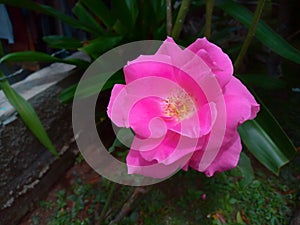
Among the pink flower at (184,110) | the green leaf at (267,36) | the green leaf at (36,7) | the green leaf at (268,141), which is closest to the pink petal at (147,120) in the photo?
the pink flower at (184,110)

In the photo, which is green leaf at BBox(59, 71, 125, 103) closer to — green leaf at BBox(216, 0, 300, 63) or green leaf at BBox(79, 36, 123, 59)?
green leaf at BBox(79, 36, 123, 59)

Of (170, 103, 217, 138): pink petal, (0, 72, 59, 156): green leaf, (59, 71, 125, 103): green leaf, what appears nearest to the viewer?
(170, 103, 217, 138): pink petal

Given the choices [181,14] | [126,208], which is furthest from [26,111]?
[181,14]

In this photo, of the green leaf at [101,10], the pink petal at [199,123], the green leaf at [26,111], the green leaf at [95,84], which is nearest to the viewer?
the pink petal at [199,123]

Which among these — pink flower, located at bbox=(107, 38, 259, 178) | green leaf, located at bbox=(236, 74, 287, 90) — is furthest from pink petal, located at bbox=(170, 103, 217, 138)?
green leaf, located at bbox=(236, 74, 287, 90)

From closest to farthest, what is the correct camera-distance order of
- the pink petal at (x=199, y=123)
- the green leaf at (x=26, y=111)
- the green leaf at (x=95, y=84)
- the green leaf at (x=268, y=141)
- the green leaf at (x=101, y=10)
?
the pink petal at (x=199, y=123) < the green leaf at (x=268, y=141) < the green leaf at (x=95, y=84) < the green leaf at (x=26, y=111) < the green leaf at (x=101, y=10)

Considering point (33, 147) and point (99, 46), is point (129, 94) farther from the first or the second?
point (33, 147)

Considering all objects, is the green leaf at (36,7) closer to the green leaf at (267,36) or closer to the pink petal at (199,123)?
the green leaf at (267,36)
